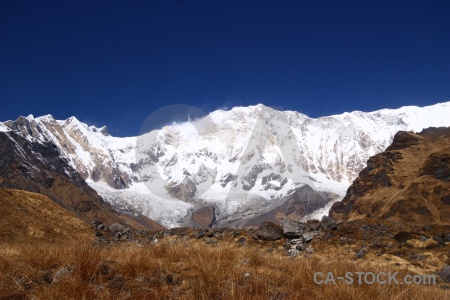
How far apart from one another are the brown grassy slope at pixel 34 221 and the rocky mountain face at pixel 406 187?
295 ft

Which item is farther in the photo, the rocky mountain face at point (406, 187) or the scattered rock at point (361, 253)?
the rocky mountain face at point (406, 187)

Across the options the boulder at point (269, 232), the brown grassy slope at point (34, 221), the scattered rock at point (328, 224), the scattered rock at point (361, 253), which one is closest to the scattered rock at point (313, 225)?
the scattered rock at point (328, 224)

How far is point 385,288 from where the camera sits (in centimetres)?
677

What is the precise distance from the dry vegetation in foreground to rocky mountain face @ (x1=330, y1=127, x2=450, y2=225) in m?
96.6

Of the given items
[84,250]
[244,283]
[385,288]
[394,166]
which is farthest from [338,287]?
[394,166]

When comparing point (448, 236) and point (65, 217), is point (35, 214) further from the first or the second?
point (448, 236)

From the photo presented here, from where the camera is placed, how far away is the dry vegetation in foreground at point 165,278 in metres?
6.12

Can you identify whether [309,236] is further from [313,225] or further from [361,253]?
[361,253]

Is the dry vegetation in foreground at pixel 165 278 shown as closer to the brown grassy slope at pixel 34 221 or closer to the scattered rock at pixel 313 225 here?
the brown grassy slope at pixel 34 221

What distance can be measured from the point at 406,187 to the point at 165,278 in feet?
419

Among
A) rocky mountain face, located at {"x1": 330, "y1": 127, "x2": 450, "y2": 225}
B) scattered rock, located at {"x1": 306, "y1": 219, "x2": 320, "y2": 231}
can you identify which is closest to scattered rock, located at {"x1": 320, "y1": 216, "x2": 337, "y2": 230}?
scattered rock, located at {"x1": 306, "y1": 219, "x2": 320, "y2": 231}

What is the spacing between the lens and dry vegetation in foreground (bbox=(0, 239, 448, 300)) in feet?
20.1

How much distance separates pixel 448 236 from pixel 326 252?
24.3 feet

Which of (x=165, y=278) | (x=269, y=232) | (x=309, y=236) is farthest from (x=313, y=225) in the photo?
(x=165, y=278)
